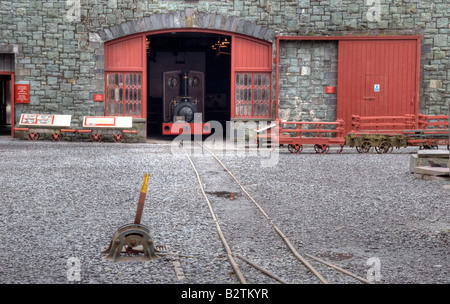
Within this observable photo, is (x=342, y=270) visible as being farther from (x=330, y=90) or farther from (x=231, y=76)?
(x=231, y=76)

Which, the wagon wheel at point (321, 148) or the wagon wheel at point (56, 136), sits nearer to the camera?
the wagon wheel at point (321, 148)

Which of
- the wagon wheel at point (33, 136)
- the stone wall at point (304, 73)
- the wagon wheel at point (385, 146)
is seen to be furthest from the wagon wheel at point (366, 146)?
the wagon wheel at point (33, 136)

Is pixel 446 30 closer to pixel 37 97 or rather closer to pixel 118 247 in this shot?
pixel 37 97

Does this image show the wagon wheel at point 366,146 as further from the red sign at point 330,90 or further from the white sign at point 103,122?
the white sign at point 103,122

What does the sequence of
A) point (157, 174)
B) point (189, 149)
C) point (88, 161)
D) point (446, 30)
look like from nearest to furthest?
point (157, 174) → point (88, 161) → point (189, 149) → point (446, 30)

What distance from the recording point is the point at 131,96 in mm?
18203

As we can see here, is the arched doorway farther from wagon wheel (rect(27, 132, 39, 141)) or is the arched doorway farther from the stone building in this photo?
wagon wheel (rect(27, 132, 39, 141))

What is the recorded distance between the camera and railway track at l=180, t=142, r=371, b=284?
5.09 metres

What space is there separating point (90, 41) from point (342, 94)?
747cm

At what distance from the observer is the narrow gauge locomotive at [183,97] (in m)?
20.0

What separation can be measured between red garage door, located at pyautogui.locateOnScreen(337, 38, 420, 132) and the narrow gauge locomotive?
4816 mm

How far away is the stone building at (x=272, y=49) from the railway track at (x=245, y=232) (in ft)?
26.3

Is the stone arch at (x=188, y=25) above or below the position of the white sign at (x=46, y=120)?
above
